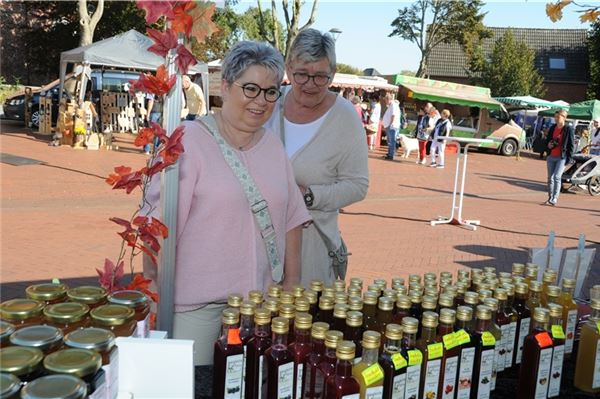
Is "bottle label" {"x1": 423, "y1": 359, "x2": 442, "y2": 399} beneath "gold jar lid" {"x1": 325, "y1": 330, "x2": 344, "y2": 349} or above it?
beneath

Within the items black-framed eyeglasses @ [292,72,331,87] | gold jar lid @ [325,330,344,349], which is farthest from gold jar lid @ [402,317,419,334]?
black-framed eyeglasses @ [292,72,331,87]

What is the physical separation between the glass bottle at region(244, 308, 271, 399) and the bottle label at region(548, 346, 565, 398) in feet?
3.25

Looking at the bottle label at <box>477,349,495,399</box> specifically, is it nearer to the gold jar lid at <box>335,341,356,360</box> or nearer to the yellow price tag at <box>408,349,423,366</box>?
the yellow price tag at <box>408,349,423,366</box>

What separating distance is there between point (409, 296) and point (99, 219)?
289 inches

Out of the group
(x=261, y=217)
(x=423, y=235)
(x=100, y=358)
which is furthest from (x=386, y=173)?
(x=100, y=358)

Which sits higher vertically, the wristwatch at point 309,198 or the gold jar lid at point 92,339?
the wristwatch at point 309,198

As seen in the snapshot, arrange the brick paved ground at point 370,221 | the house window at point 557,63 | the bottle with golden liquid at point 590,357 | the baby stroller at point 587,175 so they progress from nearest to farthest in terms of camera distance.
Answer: the bottle with golden liquid at point 590,357 → the brick paved ground at point 370,221 → the baby stroller at point 587,175 → the house window at point 557,63

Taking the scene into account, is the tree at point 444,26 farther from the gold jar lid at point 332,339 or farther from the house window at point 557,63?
the gold jar lid at point 332,339

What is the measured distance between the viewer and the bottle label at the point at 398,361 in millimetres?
1674

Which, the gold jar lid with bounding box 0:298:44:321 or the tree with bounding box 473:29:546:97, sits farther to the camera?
the tree with bounding box 473:29:546:97

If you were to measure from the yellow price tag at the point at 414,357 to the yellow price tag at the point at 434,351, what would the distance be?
35 mm

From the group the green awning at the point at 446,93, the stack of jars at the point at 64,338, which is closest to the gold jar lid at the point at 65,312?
the stack of jars at the point at 64,338

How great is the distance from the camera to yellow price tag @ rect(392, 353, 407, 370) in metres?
1.67

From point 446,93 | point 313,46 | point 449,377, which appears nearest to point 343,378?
point 449,377
